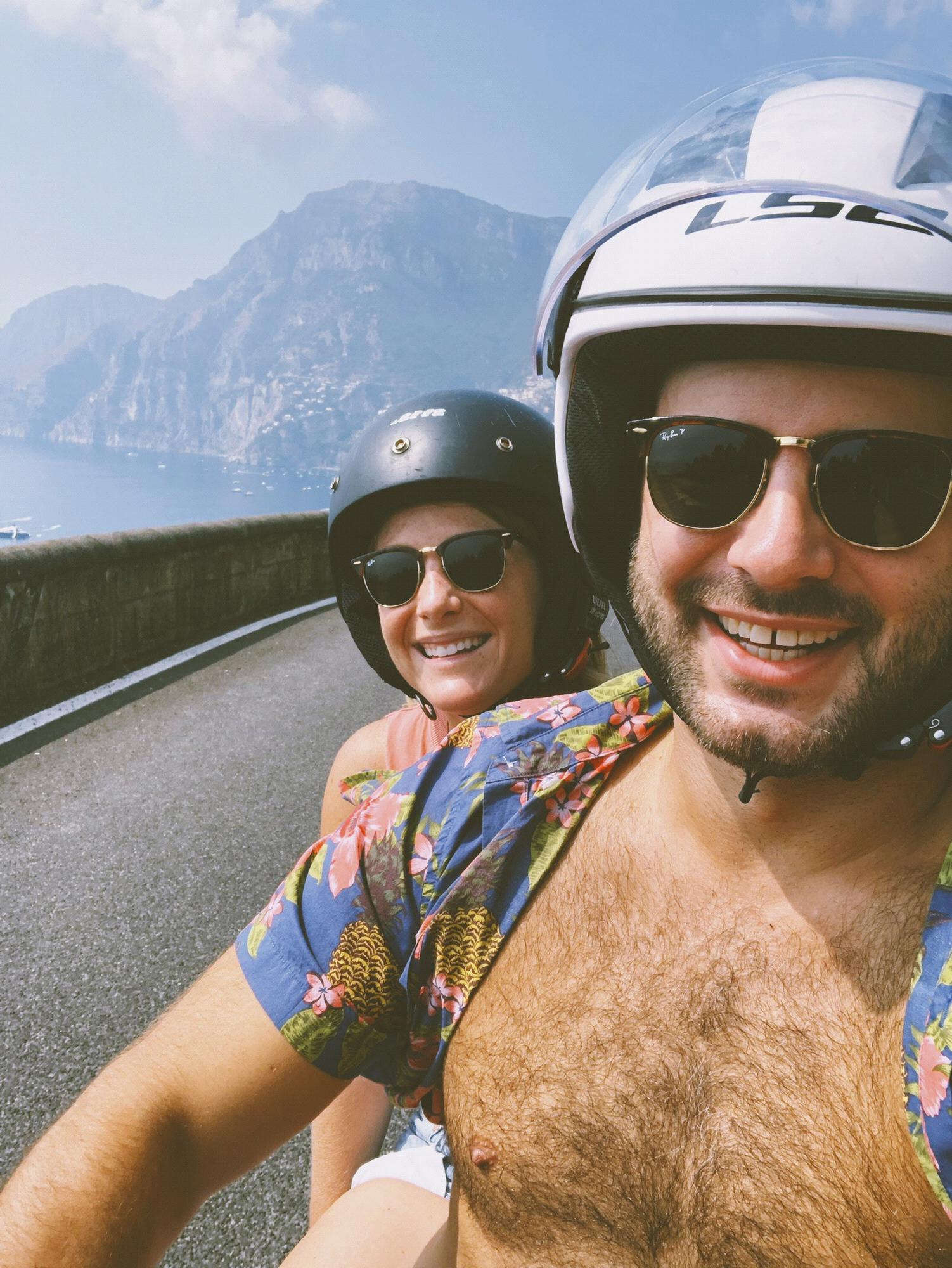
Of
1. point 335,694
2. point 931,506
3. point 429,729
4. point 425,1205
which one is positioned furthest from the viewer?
point 335,694

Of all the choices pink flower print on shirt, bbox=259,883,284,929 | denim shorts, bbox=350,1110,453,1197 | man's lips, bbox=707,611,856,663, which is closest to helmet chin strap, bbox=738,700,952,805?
man's lips, bbox=707,611,856,663

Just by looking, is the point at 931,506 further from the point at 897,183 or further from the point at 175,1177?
the point at 175,1177

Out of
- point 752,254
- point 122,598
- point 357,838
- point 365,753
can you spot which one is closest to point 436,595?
point 365,753

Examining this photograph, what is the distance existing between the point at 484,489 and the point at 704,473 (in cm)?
139

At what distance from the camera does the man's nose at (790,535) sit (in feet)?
3.88

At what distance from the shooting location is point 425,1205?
67.8 inches

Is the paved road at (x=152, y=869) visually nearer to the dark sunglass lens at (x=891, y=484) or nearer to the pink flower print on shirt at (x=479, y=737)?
the pink flower print on shirt at (x=479, y=737)

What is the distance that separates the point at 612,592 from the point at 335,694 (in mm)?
5167

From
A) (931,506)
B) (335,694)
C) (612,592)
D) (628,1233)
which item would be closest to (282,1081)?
(628,1233)

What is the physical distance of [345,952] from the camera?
139cm

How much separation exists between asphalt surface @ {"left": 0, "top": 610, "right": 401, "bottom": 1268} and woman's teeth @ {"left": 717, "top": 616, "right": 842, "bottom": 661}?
2.00m

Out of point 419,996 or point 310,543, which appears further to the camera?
point 310,543

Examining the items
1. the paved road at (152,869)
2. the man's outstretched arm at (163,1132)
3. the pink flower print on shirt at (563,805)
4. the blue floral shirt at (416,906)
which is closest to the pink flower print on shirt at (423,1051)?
the blue floral shirt at (416,906)

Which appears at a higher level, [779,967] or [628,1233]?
[779,967]
